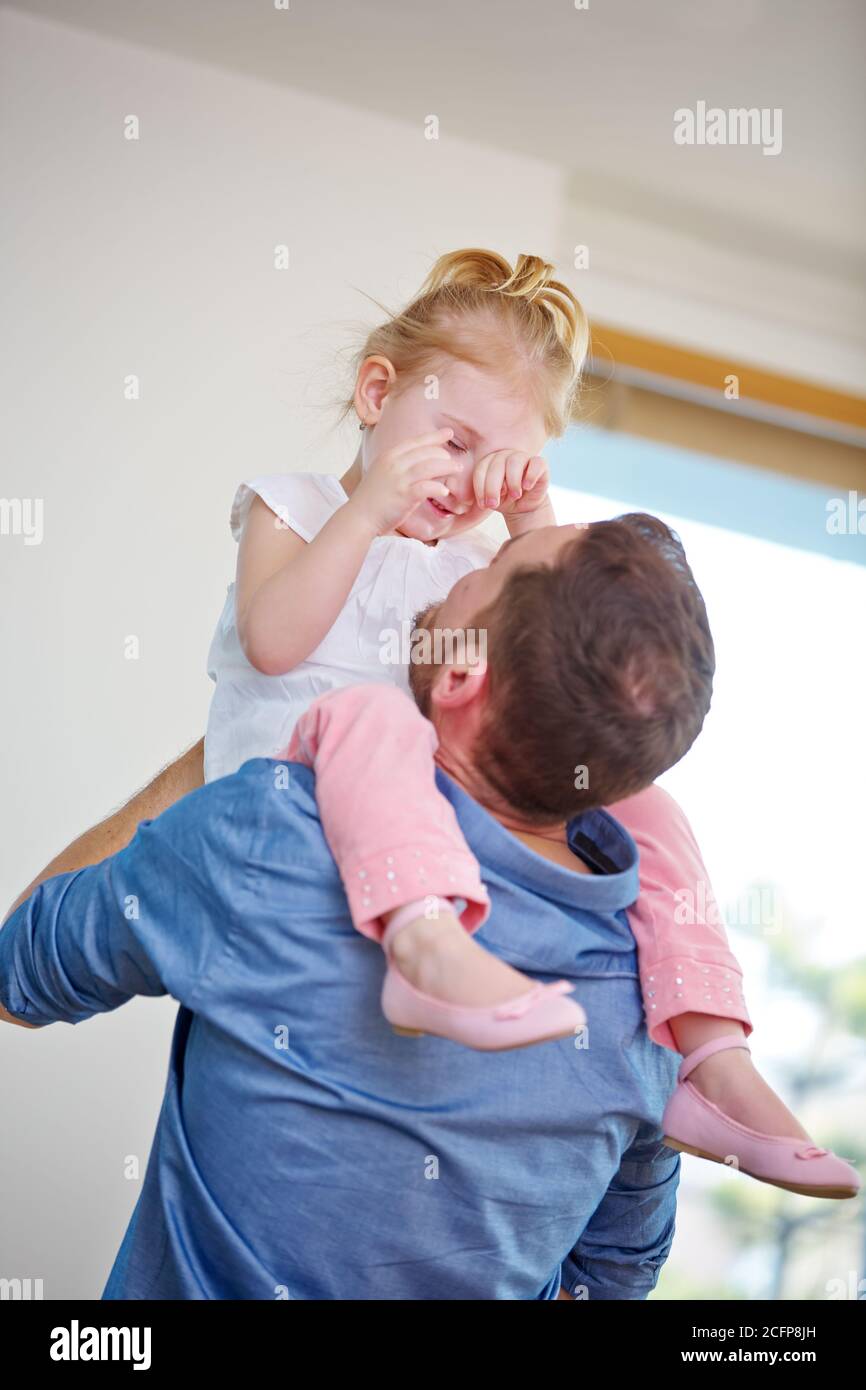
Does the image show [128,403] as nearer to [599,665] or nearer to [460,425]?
[460,425]

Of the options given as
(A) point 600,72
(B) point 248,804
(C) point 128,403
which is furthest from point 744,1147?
(A) point 600,72

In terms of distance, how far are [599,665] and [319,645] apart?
1.42 feet

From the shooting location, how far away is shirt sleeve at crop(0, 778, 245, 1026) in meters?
0.74

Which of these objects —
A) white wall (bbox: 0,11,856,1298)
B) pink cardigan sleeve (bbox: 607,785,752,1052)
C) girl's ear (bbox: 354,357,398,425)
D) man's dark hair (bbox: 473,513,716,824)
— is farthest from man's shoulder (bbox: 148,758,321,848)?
white wall (bbox: 0,11,856,1298)

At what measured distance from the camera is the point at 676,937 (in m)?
0.83

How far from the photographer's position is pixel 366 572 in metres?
1.19

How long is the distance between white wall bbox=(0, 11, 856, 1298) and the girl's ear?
929 millimetres

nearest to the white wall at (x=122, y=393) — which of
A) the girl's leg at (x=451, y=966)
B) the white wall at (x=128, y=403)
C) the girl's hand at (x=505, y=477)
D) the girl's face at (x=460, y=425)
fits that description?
the white wall at (x=128, y=403)

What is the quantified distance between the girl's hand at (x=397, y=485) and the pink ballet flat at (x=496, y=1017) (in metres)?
0.42

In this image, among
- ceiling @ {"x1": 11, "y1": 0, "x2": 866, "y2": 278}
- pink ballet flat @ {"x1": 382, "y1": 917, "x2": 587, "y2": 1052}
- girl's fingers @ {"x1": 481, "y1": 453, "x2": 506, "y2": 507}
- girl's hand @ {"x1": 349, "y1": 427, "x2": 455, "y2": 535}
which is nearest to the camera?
pink ballet flat @ {"x1": 382, "y1": 917, "x2": 587, "y2": 1052}

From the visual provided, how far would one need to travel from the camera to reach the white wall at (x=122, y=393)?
2033 mm

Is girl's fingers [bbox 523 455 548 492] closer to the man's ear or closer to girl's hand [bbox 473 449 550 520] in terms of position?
girl's hand [bbox 473 449 550 520]

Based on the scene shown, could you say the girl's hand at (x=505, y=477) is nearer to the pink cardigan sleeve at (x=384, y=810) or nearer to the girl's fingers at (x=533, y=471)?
the girl's fingers at (x=533, y=471)
